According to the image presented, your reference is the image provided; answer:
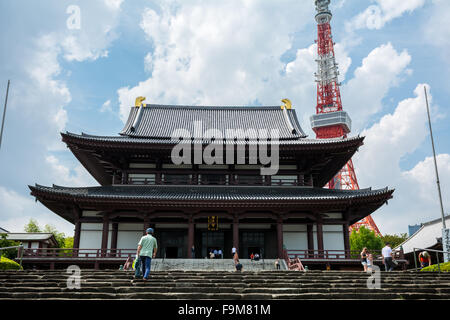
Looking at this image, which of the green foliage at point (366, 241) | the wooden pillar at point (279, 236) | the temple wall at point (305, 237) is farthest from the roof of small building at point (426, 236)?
the wooden pillar at point (279, 236)

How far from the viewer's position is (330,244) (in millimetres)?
27312

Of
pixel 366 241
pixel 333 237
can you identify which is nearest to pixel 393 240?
pixel 366 241

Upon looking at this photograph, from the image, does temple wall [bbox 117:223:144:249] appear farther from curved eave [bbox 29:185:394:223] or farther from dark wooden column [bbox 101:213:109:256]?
curved eave [bbox 29:185:394:223]

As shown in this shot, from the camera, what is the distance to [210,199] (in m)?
25.0

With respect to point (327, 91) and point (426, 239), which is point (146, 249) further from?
point (327, 91)

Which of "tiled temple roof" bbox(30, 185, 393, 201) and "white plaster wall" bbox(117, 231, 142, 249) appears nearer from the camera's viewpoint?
"tiled temple roof" bbox(30, 185, 393, 201)

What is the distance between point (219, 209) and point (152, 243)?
47.4ft

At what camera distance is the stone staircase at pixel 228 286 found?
1122cm

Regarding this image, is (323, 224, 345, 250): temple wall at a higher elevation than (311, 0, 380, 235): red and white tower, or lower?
lower

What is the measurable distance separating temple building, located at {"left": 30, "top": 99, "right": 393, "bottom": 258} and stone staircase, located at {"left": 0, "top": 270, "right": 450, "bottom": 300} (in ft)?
32.5

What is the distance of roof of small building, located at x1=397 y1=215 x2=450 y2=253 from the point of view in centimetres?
4362

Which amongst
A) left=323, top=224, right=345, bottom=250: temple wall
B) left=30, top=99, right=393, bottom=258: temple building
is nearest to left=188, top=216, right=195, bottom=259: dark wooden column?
left=30, top=99, right=393, bottom=258: temple building

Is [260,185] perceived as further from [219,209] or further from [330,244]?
[330,244]
